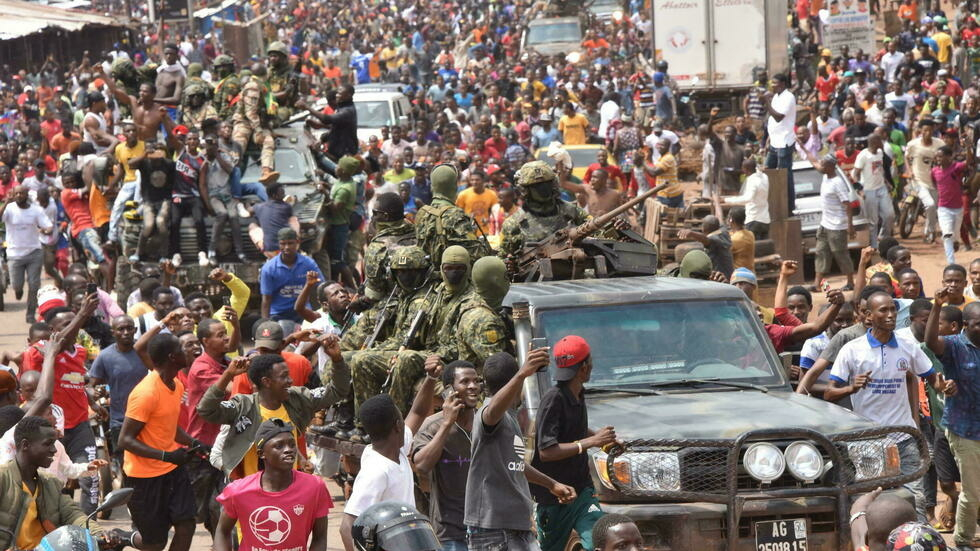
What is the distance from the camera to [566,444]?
7.11m

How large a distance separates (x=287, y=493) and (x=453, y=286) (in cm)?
285

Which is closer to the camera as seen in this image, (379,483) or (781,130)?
(379,483)

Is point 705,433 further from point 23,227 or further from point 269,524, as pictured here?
point 23,227

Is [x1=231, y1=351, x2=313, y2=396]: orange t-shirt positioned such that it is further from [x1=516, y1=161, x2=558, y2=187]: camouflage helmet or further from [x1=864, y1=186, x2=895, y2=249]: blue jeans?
[x1=864, y1=186, x2=895, y2=249]: blue jeans

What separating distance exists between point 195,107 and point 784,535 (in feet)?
40.5

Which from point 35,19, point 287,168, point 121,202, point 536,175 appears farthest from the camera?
point 35,19

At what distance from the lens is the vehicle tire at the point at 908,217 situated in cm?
2183

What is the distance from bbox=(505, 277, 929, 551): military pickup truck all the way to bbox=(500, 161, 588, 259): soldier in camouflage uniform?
219 cm

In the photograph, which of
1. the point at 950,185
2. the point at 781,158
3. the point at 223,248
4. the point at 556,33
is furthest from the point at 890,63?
the point at 223,248

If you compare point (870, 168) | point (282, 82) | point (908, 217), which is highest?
point (282, 82)

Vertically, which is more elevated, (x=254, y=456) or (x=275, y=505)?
(x=275, y=505)

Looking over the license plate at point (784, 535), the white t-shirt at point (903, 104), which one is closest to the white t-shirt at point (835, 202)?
the white t-shirt at point (903, 104)

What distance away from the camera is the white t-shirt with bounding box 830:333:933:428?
352 inches

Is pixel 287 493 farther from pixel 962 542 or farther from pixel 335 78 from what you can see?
pixel 335 78
